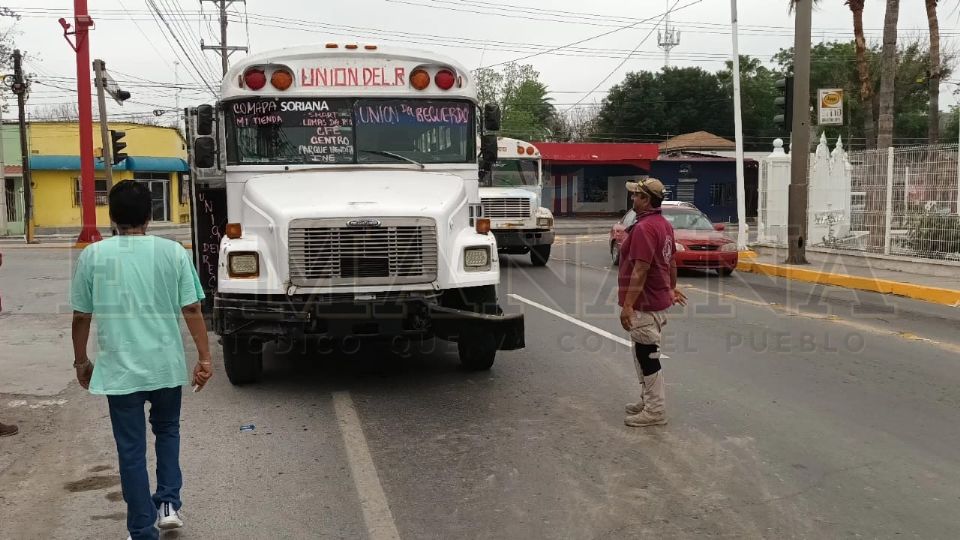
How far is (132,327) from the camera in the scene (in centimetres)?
395

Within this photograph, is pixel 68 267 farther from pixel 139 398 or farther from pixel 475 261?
pixel 139 398

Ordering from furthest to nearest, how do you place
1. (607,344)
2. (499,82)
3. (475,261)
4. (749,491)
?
(499,82)
(607,344)
(475,261)
(749,491)

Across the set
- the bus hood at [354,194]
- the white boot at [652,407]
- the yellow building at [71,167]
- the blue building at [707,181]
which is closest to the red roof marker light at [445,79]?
the bus hood at [354,194]

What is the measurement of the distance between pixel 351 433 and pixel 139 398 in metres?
2.19

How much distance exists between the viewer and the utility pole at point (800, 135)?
17656mm

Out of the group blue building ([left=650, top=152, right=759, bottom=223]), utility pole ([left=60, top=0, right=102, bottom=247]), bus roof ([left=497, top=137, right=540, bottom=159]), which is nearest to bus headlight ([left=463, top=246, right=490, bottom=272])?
bus roof ([left=497, top=137, right=540, bottom=159])

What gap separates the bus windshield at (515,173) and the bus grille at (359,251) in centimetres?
1278

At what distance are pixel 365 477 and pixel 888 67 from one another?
775 inches

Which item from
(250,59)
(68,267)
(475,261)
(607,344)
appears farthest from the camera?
(68,267)

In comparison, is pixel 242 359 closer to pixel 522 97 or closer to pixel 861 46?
pixel 861 46

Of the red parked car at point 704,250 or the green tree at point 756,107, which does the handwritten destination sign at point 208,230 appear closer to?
the red parked car at point 704,250

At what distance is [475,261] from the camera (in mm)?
6922

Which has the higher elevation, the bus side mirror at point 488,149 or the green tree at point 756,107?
the green tree at point 756,107

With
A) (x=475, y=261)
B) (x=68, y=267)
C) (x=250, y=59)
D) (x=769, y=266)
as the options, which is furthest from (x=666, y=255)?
(x=68, y=267)
